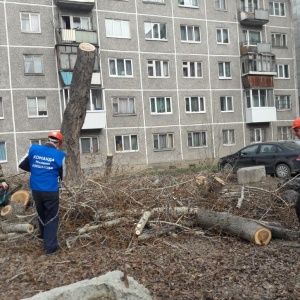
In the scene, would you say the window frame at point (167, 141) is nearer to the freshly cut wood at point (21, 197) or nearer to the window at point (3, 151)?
the window at point (3, 151)

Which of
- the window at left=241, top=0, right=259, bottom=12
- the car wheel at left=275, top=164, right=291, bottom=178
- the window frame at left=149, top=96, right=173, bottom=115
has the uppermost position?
the window at left=241, top=0, right=259, bottom=12

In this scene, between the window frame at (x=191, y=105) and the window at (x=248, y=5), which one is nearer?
the window frame at (x=191, y=105)

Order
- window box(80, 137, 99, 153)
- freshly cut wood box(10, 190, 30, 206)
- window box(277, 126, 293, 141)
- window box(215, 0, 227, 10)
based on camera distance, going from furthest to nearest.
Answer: window box(277, 126, 293, 141) → window box(215, 0, 227, 10) → window box(80, 137, 99, 153) → freshly cut wood box(10, 190, 30, 206)

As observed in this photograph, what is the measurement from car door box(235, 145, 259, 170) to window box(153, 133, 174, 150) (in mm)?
11489

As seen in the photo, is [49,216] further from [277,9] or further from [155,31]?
[277,9]

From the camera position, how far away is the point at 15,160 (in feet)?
77.4

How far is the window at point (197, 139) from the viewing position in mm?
28812

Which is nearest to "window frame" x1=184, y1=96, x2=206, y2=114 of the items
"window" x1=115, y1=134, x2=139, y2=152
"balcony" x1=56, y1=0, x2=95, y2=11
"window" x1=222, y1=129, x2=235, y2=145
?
"window" x1=222, y1=129, x2=235, y2=145

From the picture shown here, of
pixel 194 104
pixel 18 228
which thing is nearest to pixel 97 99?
pixel 194 104

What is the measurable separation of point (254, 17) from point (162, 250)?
95.7 ft

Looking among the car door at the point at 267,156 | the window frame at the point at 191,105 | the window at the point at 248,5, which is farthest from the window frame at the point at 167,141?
the window at the point at 248,5

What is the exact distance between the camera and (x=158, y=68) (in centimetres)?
2783

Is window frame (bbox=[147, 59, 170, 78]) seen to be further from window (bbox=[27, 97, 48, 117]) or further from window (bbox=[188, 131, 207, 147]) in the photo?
window (bbox=[27, 97, 48, 117])

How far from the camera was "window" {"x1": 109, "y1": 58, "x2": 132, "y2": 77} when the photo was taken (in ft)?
86.6
